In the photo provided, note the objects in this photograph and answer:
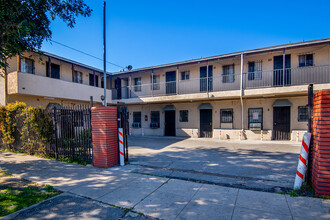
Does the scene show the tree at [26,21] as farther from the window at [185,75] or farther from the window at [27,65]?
the window at [185,75]

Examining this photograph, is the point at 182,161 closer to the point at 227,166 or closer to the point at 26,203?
the point at 227,166

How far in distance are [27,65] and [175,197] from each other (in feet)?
46.7

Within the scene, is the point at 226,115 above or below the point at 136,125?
above

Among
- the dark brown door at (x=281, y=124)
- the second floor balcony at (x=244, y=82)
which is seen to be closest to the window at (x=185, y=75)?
the second floor balcony at (x=244, y=82)

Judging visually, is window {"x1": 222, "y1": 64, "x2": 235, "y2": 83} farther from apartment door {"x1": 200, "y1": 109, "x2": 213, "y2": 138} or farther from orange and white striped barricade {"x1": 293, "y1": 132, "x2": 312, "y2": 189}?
orange and white striped barricade {"x1": 293, "y1": 132, "x2": 312, "y2": 189}

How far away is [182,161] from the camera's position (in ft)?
21.6

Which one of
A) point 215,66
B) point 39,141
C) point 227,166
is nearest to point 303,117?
point 215,66

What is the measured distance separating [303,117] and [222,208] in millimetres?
12205

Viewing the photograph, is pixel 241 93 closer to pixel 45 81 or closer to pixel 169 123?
pixel 169 123

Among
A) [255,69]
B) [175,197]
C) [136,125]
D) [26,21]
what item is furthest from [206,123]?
[26,21]

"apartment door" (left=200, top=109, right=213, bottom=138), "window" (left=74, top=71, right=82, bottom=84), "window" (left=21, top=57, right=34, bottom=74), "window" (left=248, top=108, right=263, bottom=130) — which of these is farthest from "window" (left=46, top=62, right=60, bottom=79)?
"window" (left=248, top=108, right=263, bottom=130)

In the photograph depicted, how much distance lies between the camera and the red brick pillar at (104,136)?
5543mm

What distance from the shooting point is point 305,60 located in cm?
1134

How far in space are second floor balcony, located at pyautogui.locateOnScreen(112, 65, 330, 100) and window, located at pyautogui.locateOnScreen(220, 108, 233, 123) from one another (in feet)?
5.76
